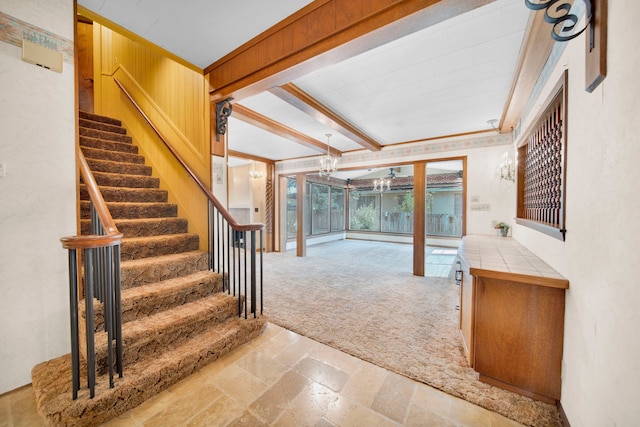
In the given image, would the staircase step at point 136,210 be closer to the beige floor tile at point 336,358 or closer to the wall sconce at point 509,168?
the beige floor tile at point 336,358

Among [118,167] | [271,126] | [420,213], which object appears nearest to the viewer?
[118,167]

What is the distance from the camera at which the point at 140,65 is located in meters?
3.71

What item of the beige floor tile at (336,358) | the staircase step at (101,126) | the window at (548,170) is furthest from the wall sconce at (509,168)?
the staircase step at (101,126)

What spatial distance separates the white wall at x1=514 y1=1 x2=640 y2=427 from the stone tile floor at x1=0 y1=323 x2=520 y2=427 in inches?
25.2

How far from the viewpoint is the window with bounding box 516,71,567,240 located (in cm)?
169

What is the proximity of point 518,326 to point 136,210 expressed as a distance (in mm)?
3860

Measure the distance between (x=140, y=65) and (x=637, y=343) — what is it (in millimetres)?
5462

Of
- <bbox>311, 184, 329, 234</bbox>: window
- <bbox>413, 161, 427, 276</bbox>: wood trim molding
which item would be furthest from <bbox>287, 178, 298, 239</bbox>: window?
<bbox>413, 161, 427, 276</bbox>: wood trim molding

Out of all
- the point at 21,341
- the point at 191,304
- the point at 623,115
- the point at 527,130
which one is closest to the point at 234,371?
the point at 191,304

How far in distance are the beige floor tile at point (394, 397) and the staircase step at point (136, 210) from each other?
306 cm

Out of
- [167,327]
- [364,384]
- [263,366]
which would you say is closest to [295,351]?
[263,366]

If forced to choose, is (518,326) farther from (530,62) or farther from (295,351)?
(530,62)

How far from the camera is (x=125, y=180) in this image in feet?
10.4

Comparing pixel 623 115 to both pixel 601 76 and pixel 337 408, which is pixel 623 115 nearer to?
pixel 601 76
